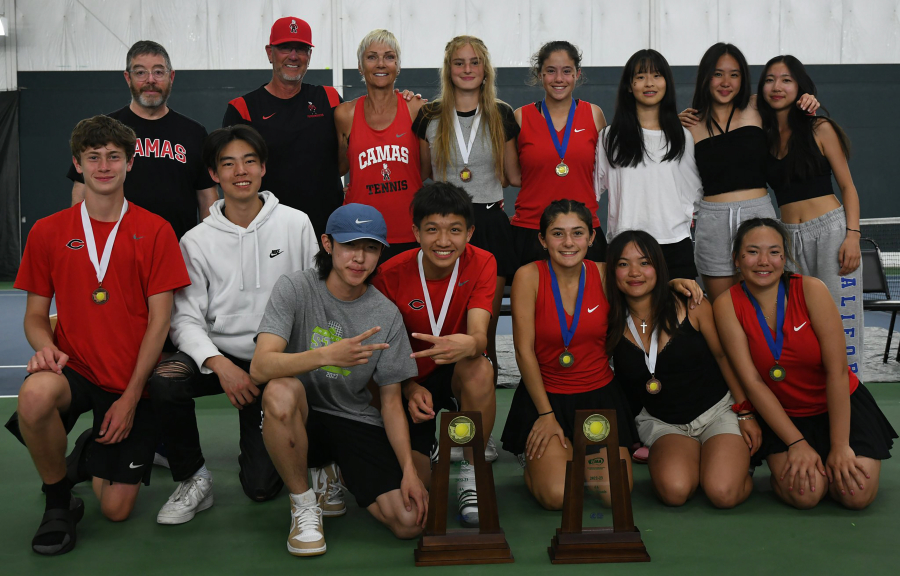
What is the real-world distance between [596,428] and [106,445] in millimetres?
2068

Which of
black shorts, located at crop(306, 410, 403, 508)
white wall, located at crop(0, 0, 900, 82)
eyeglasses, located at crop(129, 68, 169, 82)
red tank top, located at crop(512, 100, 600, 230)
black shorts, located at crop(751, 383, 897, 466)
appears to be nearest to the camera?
black shorts, located at crop(306, 410, 403, 508)

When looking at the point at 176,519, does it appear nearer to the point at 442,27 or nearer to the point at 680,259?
the point at 680,259

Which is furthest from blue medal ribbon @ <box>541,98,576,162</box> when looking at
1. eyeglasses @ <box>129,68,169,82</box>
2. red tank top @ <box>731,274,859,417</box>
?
eyeglasses @ <box>129,68,169,82</box>

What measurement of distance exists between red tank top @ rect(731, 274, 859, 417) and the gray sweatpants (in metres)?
0.65

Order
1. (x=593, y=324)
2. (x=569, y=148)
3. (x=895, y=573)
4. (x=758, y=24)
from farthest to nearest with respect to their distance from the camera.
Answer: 1. (x=758, y=24)
2. (x=569, y=148)
3. (x=593, y=324)
4. (x=895, y=573)

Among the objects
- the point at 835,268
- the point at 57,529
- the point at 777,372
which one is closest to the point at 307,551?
the point at 57,529

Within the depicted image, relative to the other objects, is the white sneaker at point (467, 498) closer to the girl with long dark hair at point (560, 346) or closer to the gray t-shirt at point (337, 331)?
the girl with long dark hair at point (560, 346)

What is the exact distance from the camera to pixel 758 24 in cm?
1308

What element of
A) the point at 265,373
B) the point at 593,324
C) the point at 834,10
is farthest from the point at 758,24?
the point at 265,373

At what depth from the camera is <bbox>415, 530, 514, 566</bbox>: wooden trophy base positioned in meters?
2.79

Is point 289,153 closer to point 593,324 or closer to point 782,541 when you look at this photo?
point 593,324

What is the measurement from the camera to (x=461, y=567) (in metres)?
2.76

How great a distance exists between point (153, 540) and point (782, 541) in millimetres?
2538

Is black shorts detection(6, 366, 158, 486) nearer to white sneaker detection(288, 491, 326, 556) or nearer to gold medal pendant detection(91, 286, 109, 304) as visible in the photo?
gold medal pendant detection(91, 286, 109, 304)
